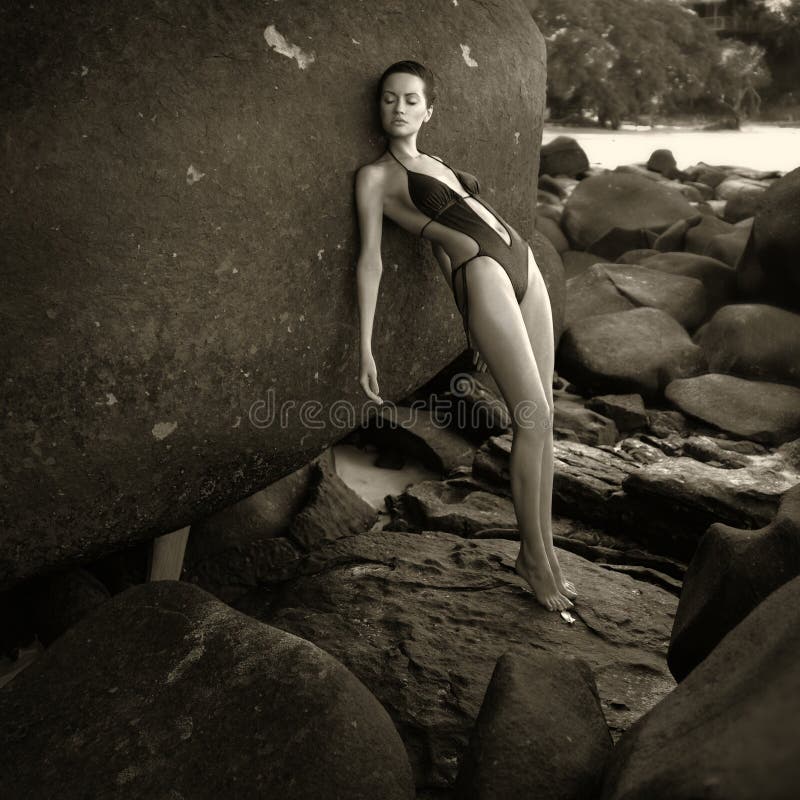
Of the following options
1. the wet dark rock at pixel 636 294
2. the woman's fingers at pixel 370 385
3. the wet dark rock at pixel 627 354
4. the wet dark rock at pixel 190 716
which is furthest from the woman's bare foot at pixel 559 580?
the wet dark rock at pixel 636 294

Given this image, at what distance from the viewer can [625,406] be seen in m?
3.64

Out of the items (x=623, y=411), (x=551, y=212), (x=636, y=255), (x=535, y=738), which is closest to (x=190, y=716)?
(x=535, y=738)

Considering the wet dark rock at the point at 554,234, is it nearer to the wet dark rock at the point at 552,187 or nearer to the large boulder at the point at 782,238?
the wet dark rock at the point at 552,187

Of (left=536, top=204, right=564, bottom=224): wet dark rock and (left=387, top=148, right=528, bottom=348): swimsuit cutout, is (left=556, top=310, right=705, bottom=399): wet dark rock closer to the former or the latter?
(left=387, top=148, right=528, bottom=348): swimsuit cutout

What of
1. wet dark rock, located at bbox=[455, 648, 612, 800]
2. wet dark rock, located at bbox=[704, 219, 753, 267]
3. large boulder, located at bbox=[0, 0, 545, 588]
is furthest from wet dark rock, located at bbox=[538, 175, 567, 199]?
wet dark rock, located at bbox=[455, 648, 612, 800]

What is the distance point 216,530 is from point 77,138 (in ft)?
4.03

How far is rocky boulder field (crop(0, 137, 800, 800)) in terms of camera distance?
4.52 feet

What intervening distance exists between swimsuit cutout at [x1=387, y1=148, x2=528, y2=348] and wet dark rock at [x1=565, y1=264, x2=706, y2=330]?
7.39ft

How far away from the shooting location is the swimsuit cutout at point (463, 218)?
2.12m

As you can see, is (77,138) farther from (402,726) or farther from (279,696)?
(402,726)

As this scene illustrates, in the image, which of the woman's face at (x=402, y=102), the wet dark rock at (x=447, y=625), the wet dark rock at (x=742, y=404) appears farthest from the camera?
the wet dark rock at (x=742, y=404)

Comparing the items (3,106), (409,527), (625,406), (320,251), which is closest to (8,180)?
(3,106)

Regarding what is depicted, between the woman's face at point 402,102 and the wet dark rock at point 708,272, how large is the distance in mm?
2968

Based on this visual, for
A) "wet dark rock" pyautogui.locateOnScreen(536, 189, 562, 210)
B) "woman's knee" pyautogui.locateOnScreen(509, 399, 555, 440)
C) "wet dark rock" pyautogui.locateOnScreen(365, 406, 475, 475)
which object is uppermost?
"woman's knee" pyautogui.locateOnScreen(509, 399, 555, 440)
